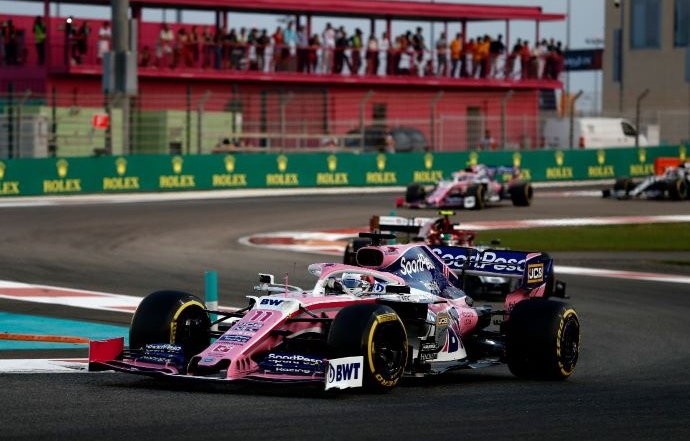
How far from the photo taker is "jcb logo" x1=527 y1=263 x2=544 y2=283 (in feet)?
44.7

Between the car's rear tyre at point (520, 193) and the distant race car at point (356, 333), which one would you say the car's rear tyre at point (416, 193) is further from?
the distant race car at point (356, 333)

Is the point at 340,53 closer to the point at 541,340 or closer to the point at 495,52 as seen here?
Result: the point at 495,52

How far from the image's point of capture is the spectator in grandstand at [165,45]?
4506cm

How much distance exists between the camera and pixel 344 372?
1066 centimetres

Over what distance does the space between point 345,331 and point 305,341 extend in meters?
0.57

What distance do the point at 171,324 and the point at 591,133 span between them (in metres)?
44.4

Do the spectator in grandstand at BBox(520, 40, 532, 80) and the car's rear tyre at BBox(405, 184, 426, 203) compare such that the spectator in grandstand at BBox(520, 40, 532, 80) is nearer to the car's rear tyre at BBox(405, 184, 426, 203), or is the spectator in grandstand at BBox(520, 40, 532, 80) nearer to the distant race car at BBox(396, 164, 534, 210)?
the distant race car at BBox(396, 164, 534, 210)

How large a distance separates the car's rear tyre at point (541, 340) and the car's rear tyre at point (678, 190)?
27090 mm

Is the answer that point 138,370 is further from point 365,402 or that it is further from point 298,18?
point 298,18

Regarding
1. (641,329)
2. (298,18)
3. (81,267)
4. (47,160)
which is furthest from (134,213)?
(298,18)

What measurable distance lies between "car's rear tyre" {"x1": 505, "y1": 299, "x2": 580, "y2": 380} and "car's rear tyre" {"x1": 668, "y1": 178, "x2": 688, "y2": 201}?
27090 millimetres

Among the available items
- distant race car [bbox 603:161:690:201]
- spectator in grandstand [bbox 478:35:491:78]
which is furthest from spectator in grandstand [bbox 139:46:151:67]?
distant race car [bbox 603:161:690:201]

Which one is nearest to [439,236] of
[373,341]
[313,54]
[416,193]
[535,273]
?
[535,273]

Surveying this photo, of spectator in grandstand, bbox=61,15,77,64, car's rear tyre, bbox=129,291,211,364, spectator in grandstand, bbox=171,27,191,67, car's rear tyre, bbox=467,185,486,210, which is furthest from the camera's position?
spectator in grandstand, bbox=171,27,191,67
